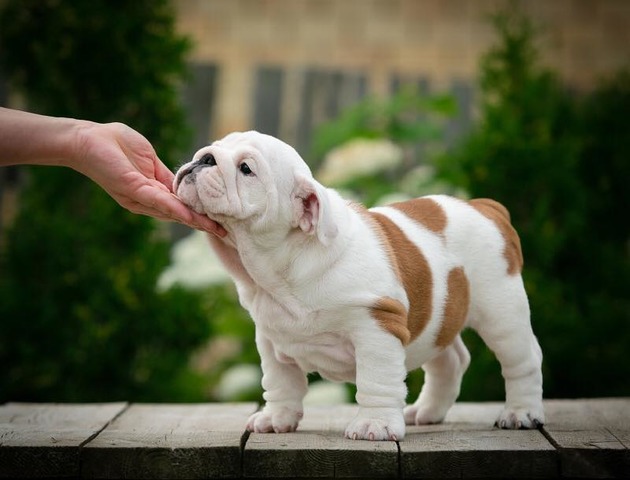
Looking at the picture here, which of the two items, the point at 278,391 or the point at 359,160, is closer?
the point at 278,391

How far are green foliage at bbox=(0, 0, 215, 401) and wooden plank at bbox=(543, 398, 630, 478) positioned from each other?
2807 mm

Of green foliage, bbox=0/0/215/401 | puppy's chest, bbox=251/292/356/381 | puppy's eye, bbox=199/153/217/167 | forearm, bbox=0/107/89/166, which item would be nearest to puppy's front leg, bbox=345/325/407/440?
puppy's chest, bbox=251/292/356/381

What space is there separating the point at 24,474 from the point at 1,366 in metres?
2.97

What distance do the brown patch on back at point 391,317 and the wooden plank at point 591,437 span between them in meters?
0.63

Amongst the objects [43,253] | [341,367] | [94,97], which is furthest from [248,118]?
[341,367]

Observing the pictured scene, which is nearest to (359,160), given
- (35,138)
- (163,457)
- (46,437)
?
(35,138)

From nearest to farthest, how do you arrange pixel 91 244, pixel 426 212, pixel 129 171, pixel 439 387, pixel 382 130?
pixel 129 171 → pixel 426 212 → pixel 439 387 → pixel 91 244 → pixel 382 130

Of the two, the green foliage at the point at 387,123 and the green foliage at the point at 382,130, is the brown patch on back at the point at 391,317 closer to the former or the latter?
the green foliage at the point at 382,130

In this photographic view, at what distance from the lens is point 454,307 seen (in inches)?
135

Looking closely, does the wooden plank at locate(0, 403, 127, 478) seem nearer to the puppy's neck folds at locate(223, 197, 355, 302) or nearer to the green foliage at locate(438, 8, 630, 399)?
the puppy's neck folds at locate(223, 197, 355, 302)

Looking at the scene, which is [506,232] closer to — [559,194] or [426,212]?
[426,212]

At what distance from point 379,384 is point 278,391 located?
19.7 inches

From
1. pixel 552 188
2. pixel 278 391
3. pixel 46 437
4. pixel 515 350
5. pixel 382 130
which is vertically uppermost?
pixel 382 130

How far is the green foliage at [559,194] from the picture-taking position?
5973 mm
